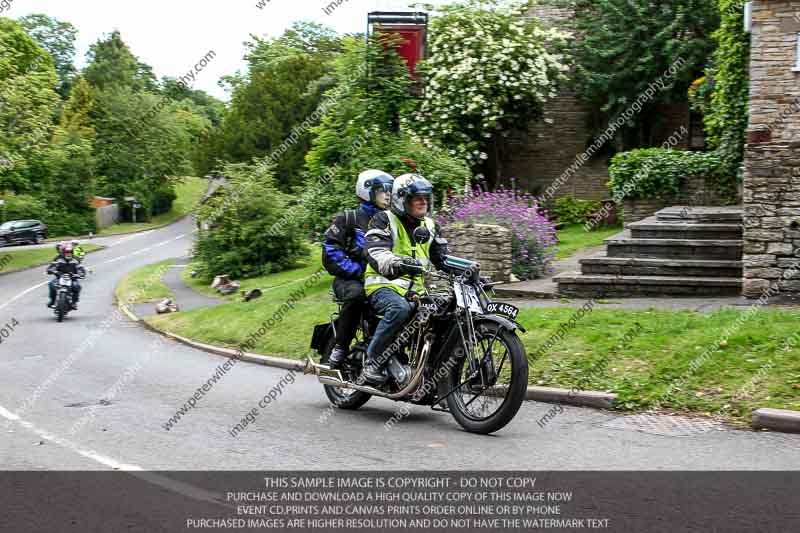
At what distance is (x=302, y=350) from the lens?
1387 cm

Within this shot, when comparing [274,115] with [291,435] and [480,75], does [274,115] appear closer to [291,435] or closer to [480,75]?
[480,75]

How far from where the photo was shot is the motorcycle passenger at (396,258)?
8148 mm

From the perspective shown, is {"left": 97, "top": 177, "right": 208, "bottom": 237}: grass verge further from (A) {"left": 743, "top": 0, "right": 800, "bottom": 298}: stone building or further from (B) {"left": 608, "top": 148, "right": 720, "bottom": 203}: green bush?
(A) {"left": 743, "top": 0, "right": 800, "bottom": 298}: stone building

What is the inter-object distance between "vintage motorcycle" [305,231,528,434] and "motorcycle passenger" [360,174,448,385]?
0.11 meters

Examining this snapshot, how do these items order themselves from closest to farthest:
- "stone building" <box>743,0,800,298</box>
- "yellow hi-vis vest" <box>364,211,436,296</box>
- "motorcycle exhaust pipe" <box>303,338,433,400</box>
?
1. "motorcycle exhaust pipe" <box>303,338,433,400</box>
2. "yellow hi-vis vest" <box>364,211,436,296</box>
3. "stone building" <box>743,0,800,298</box>

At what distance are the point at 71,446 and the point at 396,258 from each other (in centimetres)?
301

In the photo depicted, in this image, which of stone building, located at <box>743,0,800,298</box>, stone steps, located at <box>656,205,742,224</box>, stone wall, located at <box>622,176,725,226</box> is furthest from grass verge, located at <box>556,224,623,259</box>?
stone building, located at <box>743,0,800,298</box>

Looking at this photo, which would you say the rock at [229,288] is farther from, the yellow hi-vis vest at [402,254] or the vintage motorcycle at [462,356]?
the yellow hi-vis vest at [402,254]

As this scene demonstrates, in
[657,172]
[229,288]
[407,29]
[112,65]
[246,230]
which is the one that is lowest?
[229,288]

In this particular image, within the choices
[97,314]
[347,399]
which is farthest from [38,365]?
[97,314]

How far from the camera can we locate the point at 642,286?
15047 mm

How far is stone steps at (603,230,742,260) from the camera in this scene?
15.6 meters

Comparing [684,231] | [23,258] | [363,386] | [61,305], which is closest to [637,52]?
[684,231]

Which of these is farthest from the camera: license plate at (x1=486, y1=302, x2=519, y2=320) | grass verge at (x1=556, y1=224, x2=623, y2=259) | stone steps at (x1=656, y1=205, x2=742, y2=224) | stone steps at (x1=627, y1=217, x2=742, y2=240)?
grass verge at (x1=556, y1=224, x2=623, y2=259)
